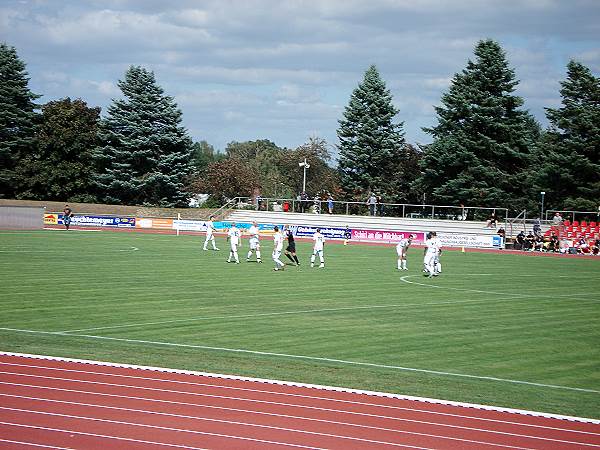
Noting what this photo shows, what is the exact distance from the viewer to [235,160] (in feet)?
316

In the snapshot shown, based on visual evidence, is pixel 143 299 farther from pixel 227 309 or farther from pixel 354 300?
pixel 354 300

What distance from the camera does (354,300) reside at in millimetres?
25734

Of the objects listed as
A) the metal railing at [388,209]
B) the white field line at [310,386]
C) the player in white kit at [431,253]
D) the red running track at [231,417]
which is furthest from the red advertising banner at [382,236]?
the red running track at [231,417]

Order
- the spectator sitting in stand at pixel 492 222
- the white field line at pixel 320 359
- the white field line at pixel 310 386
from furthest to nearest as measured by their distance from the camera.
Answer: the spectator sitting in stand at pixel 492 222 < the white field line at pixel 320 359 < the white field line at pixel 310 386

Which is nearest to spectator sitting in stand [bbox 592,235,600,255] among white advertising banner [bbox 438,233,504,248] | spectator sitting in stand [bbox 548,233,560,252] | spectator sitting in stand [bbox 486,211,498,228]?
spectator sitting in stand [bbox 548,233,560,252]

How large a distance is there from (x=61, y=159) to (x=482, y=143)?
44536 mm

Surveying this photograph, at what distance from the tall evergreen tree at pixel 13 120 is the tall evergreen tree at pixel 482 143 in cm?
4256

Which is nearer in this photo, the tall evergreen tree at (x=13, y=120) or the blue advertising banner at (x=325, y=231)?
the blue advertising banner at (x=325, y=231)

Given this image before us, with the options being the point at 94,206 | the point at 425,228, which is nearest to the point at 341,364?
the point at 425,228

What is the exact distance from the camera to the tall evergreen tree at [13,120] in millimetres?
89062

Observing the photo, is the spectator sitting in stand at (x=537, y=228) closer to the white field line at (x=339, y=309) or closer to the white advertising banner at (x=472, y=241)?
the white advertising banner at (x=472, y=241)

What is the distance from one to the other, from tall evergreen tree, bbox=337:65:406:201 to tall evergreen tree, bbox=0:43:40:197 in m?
34.0

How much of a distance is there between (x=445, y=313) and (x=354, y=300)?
3.35 meters

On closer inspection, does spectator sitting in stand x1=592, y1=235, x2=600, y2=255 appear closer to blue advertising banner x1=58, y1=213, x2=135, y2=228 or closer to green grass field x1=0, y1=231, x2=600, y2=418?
green grass field x1=0, y1=231, x2=600, y2=418
